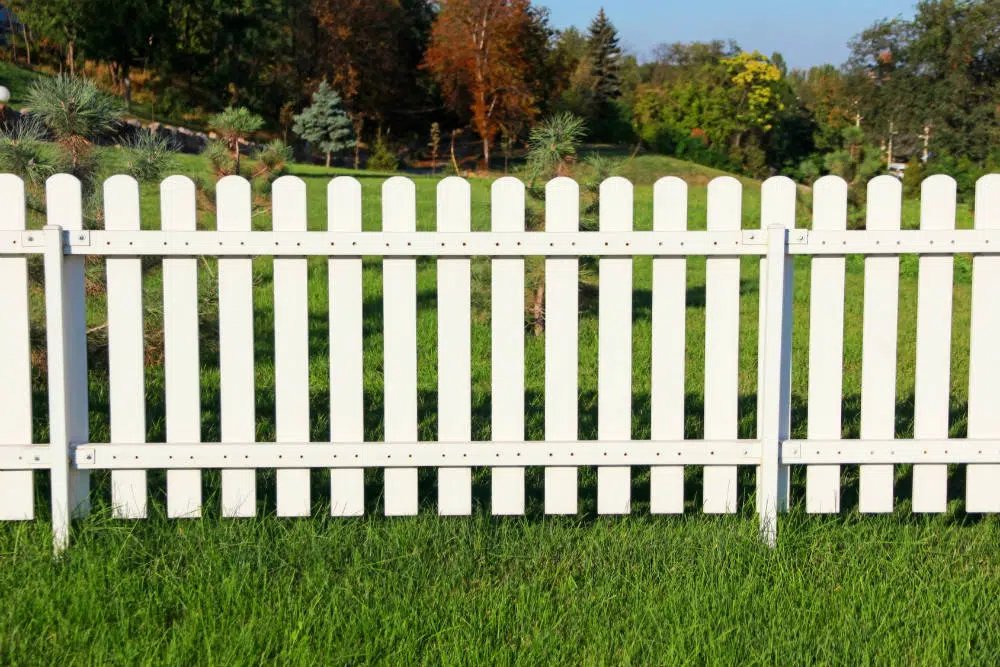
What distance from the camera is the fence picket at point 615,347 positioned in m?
3.62

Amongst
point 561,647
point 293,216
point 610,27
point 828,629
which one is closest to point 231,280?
point 293,216

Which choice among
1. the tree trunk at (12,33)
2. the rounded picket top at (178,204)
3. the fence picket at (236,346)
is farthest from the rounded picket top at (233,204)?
the tree trunk at (12,33)

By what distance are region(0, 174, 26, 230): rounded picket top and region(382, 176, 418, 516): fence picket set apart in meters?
1.32

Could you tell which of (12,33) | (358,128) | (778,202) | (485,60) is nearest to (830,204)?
(778,202)

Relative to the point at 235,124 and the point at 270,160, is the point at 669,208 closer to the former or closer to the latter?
the point at 235,124

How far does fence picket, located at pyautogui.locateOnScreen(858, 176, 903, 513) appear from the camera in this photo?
3.71 metres

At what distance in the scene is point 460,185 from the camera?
11.8 ft

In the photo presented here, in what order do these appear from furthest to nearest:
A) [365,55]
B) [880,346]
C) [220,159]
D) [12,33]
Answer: [365,55], [12,33], [220,159], [880,346]

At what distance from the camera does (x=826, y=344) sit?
3758 millimetres

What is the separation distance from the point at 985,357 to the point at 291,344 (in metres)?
2.63

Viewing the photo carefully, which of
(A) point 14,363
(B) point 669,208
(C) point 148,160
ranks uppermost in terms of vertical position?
(C) point 148,160

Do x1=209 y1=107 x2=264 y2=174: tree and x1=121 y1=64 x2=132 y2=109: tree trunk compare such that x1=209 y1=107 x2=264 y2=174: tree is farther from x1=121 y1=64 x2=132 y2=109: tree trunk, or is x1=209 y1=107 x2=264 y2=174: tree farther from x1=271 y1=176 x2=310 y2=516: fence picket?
x1=121 y1=64 x2=132 y2=109: tree trunk

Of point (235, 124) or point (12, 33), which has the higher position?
point (12, 33)

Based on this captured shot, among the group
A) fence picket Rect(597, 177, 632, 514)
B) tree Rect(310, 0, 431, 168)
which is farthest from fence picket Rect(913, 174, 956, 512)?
tree Rect(310, 0, 431, 168)
